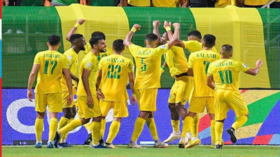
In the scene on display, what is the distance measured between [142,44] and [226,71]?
2293 mm

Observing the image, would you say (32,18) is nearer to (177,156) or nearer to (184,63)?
(184,63)

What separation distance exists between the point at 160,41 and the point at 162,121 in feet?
5.33

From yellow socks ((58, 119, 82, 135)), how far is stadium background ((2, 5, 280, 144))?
4.41 ft

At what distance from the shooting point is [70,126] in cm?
1070

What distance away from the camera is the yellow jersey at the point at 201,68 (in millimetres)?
10891

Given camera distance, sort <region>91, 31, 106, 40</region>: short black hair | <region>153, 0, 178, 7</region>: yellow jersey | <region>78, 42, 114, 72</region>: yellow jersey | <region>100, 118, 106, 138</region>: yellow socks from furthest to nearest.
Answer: <region>153, 0, 178, 7</region>: yellow jersey, <region>78, 42, 114, 72</region>: yellow jersey, <region>100, 118, 106, 138</region>: yellow socks, <region>91, 31, 106, 40</region>: short black hair

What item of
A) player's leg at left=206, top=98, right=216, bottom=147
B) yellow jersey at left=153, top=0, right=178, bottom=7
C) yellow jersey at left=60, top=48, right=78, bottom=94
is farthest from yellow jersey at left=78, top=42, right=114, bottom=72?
yellow jersey at left=153, top=0, right=178, bottom=7

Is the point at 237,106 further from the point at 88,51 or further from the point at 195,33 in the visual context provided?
the point at 88,51

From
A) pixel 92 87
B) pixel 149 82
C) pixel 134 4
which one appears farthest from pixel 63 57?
pixel 134 4

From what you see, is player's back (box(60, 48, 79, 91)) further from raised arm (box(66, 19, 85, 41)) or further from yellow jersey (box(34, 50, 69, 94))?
yellow jersey (box(34, 50, 69, 94))

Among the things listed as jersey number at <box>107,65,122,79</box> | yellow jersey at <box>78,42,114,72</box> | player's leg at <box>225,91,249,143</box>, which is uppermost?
yellow jersey at <box>78,42,114,72</box>

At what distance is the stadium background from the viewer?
39.1ft

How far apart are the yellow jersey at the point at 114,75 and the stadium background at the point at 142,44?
1.41 metres

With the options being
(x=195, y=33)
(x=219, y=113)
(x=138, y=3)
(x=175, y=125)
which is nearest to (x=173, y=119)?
(x=175, y=125)
